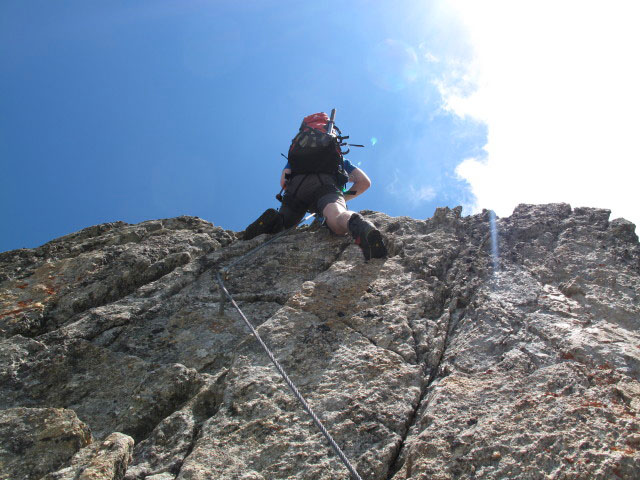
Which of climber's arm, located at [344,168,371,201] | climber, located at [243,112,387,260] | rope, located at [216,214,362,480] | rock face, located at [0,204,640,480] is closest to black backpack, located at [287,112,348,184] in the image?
climber, located at [243,112,387,260]

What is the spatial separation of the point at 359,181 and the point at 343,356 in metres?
4.45

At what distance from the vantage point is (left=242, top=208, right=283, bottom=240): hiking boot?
7.08 meters

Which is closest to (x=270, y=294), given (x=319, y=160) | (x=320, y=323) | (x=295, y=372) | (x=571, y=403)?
(x=320, y=323)

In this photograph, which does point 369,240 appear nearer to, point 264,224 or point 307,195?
point 307,195

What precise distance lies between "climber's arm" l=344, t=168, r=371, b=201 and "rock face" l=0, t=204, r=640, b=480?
5.89ft

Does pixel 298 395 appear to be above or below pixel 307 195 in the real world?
below

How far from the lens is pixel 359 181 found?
25.8ft

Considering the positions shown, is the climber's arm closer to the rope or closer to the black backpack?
the black backpack

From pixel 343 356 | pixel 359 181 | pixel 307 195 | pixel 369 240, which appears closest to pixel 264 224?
pixel 307 195

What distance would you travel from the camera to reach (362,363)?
381 cm

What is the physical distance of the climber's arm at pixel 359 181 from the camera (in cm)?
786

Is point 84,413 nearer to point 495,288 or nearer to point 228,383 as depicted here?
point 228,383

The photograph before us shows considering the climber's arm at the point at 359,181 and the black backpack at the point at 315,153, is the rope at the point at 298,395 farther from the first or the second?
the climber's arm at the point at 359,181

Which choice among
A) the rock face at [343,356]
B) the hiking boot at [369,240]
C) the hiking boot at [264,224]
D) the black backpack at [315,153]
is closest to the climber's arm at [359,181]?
the black backpack at [315,153]
